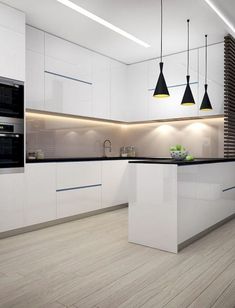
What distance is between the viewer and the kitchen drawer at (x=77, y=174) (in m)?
3.77

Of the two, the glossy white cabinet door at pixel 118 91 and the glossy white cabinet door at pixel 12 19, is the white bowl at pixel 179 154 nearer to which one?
the glossy white cabinet door at pixel 118 91

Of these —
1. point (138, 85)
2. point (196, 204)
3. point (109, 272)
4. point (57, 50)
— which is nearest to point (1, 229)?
point (109, 272)

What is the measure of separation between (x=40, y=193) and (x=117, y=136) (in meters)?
2.66

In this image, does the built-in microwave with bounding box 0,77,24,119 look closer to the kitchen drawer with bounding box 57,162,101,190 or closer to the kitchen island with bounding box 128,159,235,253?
the kitchen drawer with bounding box 57,162,101,190

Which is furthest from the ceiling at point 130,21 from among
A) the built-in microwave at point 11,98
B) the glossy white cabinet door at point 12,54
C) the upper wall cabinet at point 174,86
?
the built-in microwave at point 11,98

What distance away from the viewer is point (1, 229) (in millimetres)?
3088

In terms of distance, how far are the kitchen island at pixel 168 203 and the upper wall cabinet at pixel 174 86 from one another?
1.74 m

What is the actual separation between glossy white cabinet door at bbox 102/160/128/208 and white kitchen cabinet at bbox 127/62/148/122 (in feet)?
3.43

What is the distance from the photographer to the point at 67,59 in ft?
14.1

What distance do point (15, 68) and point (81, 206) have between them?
2.11 m

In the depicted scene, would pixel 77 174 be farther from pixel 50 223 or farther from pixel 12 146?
pixel 12 146

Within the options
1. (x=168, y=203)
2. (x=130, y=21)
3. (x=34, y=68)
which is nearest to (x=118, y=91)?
(x=130, y=21)

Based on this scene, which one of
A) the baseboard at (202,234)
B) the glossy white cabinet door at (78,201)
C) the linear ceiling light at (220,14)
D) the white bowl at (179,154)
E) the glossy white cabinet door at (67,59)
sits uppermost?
the linear ceiling light at (220,14)

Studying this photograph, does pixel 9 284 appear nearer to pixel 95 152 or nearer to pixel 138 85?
pixel 95 152
